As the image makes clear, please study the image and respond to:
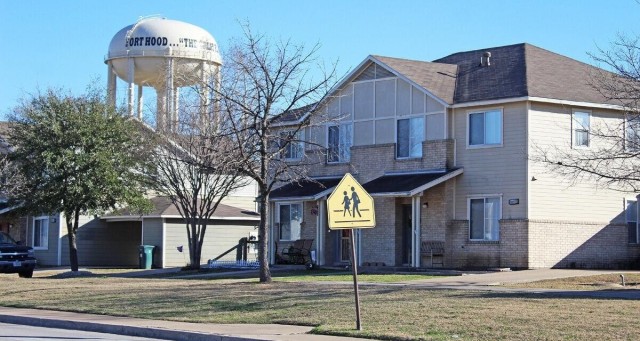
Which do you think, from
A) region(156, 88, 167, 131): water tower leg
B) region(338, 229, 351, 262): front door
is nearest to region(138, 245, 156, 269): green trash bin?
region(156, 88, 167, 131): water tower leg

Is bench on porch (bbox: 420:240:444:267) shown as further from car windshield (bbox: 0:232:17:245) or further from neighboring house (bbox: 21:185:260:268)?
car windshield (bbox: 0:232:17:245)

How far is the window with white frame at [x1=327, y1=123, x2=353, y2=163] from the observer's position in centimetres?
3738

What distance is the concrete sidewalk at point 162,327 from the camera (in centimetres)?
1676

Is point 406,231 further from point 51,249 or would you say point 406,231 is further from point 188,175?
point 51,249

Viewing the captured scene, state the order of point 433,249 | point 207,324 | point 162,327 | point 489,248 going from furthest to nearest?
point 433,249 < point 489,248 < point 207,324 < point 162,327

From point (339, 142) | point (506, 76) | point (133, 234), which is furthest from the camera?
point (133, 234)

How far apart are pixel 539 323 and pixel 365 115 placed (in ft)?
68.4

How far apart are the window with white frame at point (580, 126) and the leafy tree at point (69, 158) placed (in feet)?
50.8

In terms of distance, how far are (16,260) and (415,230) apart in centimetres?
1412

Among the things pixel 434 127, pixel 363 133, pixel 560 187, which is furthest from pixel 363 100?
pixel 560 187

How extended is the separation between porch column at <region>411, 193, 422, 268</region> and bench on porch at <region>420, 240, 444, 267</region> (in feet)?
0.68

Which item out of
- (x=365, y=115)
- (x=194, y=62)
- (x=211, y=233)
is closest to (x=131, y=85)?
(x=194, y=62)

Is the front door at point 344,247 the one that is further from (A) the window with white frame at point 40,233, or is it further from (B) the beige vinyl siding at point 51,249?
(A) the window with white frame at point 40,233

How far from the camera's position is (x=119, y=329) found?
18.8 m
